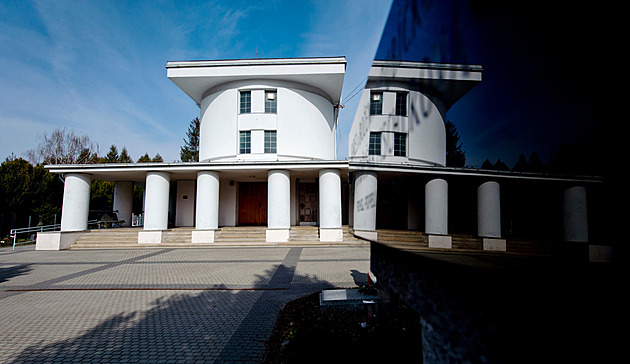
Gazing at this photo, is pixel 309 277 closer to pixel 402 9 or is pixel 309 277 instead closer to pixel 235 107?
pixel 402 9

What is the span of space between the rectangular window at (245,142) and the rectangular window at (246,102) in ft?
4.63


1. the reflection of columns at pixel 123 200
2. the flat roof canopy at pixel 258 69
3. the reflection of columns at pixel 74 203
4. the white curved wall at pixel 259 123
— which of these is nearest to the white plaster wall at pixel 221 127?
the white curved wall at pixel 259 123

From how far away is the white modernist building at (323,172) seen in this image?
2.93 feet

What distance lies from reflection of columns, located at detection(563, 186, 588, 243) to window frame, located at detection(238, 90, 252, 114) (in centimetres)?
1974

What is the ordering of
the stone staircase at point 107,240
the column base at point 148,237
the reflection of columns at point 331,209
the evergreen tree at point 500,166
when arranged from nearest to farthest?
the evergreen tree at point 500,166
the stone staircase at point 107,240
the reflection of columns at point 331,209
the column base at point 148,237

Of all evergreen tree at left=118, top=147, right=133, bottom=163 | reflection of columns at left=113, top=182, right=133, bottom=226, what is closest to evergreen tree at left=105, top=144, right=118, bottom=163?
evergreen tree at left=118, top=147, right=133, bottom=163

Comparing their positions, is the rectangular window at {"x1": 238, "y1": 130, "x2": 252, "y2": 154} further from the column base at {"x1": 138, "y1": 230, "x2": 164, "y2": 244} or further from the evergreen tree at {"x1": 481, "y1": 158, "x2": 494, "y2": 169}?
the evergreen tree at {"x1": 481, "y1": 158, "x2": 494, "y2": 169}

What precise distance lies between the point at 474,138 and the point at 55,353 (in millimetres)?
5558

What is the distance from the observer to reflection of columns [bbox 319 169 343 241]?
1559 centimetres

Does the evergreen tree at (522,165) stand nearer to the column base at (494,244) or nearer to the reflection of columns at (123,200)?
the column base at (494,244)

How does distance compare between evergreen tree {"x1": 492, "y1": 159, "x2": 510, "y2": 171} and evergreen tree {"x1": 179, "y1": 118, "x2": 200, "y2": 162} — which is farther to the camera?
evergreen tree {"x1": 179, "y1": 118, "x2": 200, "y2": 162}

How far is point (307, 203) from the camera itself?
20.5m

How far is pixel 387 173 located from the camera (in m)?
1.88

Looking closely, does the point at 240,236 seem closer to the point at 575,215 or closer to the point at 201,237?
the point at 201,237
